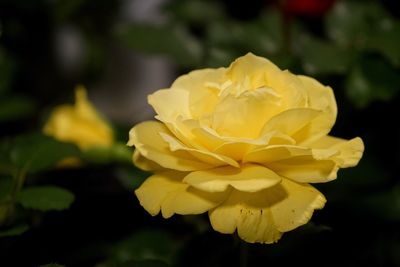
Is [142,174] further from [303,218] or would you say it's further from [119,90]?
[119,90]

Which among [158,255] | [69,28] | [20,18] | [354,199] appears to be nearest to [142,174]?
[158,255]

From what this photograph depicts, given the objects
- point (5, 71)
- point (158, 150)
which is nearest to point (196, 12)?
point (5, 71)

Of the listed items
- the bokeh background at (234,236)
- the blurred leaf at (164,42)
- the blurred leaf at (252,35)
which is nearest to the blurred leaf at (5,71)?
Result: the bokeh background at (234,236)

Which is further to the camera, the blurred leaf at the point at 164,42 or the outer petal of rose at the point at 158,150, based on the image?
the blurred leaf at the point at 164,42

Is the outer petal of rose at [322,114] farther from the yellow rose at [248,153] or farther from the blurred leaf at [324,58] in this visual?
the blurred leaf at [324,58]

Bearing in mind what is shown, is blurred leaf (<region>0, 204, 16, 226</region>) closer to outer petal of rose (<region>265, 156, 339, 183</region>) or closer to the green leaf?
the green leaf

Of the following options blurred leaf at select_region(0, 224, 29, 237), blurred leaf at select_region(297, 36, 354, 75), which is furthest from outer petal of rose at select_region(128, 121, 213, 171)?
blurred leaf at select_region(297, 36, 354, 75)
